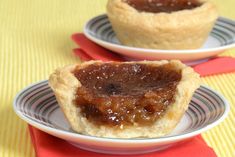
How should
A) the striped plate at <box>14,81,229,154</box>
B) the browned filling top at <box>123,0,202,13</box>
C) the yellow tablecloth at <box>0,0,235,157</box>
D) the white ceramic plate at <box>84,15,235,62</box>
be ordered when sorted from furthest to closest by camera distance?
the browned filling top at <box>123,0,202,13</box> → the white ceramic plate at <box>84,15,235,62</box> → the yellow tablecloth at <box>0,0,235,157</box> → the striped plate at <box>14,81,229,154</box>

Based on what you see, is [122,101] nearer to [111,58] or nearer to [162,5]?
[111,58]

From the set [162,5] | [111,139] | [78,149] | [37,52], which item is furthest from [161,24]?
[111,139]

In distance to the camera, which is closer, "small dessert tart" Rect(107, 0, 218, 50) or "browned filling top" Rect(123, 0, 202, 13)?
"small dessert tart" Rect(107, 0, 218, 50)

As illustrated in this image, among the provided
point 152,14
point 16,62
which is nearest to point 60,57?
point 16,62

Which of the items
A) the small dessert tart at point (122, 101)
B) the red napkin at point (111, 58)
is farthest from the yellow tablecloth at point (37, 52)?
the small dessert tart at point (122, 101)

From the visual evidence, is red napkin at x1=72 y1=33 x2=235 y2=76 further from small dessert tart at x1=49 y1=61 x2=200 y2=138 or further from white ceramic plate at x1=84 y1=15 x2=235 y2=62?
small dessert tart at x1=49 y1=61 x2=200 y2=138

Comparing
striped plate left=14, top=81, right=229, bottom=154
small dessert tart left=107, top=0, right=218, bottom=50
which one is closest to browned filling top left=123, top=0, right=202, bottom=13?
small dessert tart left=107, top=0, right=218, bottom=50
